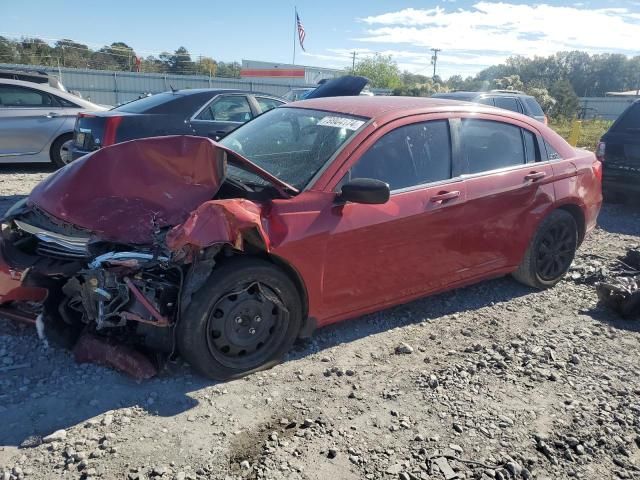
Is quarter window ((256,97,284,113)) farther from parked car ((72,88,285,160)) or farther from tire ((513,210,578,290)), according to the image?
tire ((513,210,578,290))

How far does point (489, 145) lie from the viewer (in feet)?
14.6

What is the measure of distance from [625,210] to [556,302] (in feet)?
15.6

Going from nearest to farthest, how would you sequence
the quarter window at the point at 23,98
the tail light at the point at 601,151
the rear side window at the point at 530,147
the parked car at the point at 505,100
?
1. the rear side window at the point at 530,147
2. the tail light at the point at 601,151
3. the quarter window at the point at 23,98
4. the parked car at the point at 505,100

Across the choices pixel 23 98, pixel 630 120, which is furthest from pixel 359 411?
pixel 23 98

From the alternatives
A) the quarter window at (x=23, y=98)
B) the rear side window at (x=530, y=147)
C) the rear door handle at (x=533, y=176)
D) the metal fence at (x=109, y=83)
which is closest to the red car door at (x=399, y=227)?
the rear door handle at (x=533, y=176)

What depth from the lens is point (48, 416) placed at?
9.39 feet

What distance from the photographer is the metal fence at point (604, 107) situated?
36.1 metres

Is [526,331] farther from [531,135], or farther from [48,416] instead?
[48,416]

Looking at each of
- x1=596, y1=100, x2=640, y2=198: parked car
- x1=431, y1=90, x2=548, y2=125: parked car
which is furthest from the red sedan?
x1=431, y1=90, x2=548, y2=125: parked car

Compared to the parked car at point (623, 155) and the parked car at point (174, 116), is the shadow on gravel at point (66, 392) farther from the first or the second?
the parked car at point (623, 155)

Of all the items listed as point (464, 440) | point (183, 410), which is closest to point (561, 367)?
point (464, 440)

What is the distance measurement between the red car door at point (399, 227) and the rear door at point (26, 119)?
763 centimetres

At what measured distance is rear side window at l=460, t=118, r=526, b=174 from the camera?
4262mm

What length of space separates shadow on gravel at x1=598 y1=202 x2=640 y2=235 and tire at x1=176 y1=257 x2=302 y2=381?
18.8ft
